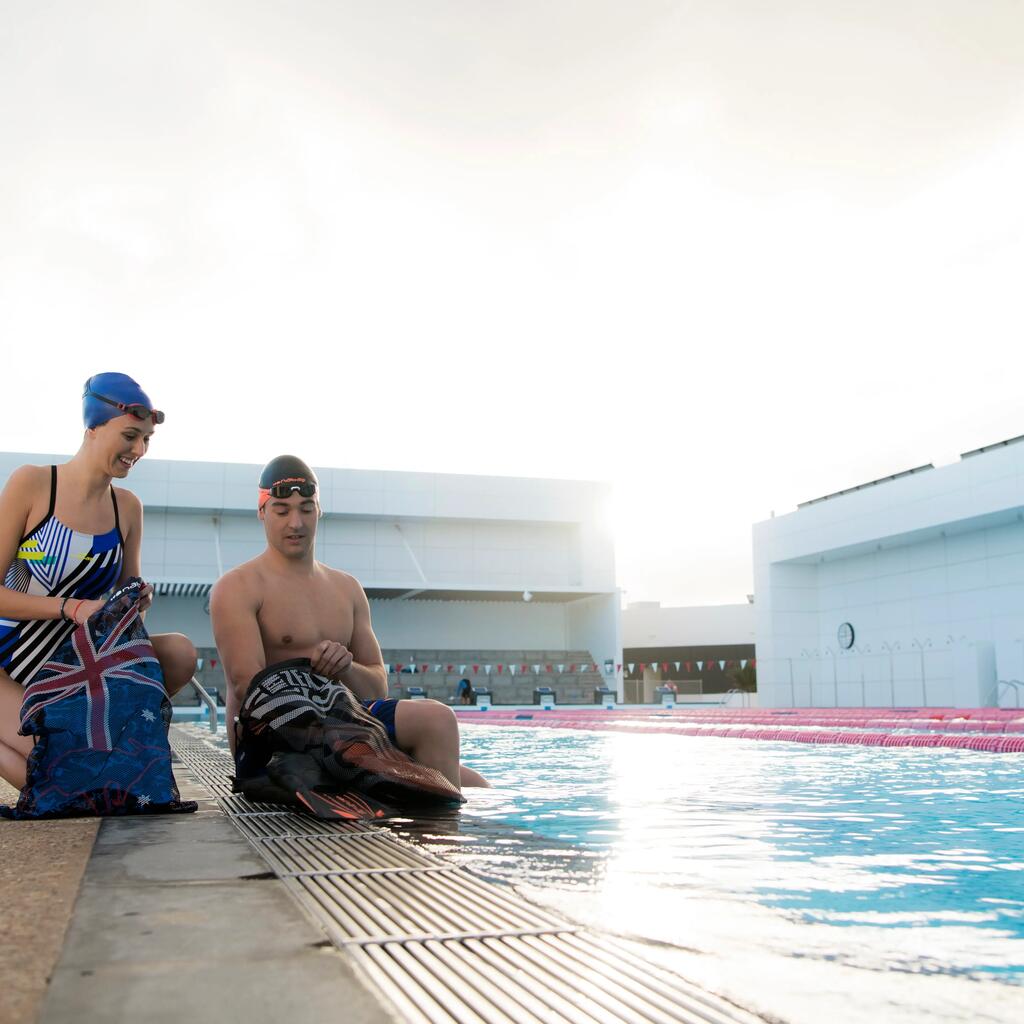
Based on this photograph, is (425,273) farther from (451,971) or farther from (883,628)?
(883,628)

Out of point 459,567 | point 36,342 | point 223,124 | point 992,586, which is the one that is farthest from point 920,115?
point 459,567

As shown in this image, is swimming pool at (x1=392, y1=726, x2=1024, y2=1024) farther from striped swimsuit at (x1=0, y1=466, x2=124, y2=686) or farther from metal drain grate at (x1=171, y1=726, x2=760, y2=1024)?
striped swimsuit at (x1=0, y1=466, x2=124, y2=686)

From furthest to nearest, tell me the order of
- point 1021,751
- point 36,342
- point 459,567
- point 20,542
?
1. point 459,567
2. point 36,342
3. point 1021,751
4. point 20,542

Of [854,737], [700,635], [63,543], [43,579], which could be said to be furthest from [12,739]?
[700,635]

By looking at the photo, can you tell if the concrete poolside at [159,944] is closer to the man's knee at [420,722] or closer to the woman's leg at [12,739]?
the woman's leg at [12,739]

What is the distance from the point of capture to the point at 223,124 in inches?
333

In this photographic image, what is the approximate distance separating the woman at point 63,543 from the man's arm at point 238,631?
0.17 m

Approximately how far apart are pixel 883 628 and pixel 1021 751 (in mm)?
17017

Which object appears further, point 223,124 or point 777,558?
point 777,558

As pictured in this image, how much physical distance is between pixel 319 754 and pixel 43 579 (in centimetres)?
97

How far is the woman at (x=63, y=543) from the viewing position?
2.60 meters

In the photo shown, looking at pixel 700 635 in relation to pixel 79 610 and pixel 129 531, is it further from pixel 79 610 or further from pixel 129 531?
pixel 79 610

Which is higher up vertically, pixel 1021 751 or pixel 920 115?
pixel 920 115

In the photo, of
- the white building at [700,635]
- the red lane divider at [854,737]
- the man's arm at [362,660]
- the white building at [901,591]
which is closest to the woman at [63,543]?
the man's arm at [362,660]
